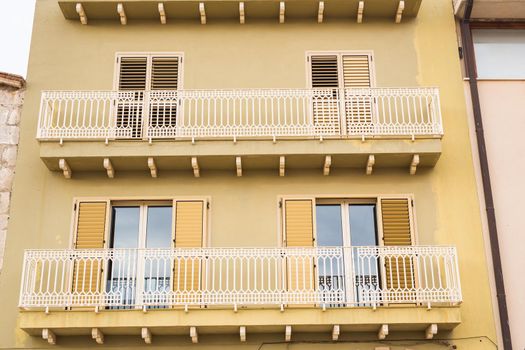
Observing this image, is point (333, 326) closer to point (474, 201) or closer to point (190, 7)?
point (474, 201)

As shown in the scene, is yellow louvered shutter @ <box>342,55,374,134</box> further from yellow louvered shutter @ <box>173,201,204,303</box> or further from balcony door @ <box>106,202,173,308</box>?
balcony door @ <box>106,202,173,308</box>

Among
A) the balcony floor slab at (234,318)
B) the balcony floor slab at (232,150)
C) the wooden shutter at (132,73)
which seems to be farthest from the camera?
the wooden shutter at (132,73)

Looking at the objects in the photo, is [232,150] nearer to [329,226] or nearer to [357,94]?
[329,226]

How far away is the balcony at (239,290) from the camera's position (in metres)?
14.7

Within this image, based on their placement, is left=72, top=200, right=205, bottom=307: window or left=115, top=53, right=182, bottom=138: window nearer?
left=72, top=200, right=205, bottom=307: window

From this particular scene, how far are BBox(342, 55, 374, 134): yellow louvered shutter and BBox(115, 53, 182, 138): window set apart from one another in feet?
12.2

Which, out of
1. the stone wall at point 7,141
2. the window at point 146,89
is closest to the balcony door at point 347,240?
the window at point 146,89

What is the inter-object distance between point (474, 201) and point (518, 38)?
14.5 feet

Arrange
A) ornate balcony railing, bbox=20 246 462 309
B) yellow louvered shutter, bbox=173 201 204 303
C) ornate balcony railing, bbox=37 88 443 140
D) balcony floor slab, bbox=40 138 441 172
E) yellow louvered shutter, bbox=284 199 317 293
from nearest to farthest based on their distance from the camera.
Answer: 1. ornate balcony railing, bbox=20 246 462 309
2. yellow louvered shutter, bbox=173 201 204 303
3. yellow louvered shutter, bbox=284 199 317 293
4. balcony floor slab, bbox=40 138 441 172
5. ornate balcony railing, bbox=37 88 443 140

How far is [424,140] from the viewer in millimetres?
16219

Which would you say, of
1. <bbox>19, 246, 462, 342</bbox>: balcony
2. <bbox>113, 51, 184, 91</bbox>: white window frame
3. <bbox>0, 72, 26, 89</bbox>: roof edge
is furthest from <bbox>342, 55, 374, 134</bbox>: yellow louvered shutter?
<bbox>0, 72, 26, 89</bbox>: roof edge

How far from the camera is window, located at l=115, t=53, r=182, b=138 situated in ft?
55.0

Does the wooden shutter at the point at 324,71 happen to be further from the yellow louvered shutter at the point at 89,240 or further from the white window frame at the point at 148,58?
the yellow louvered shutter at the point at 89,240

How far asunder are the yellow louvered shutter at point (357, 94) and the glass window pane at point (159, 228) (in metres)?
4.27
